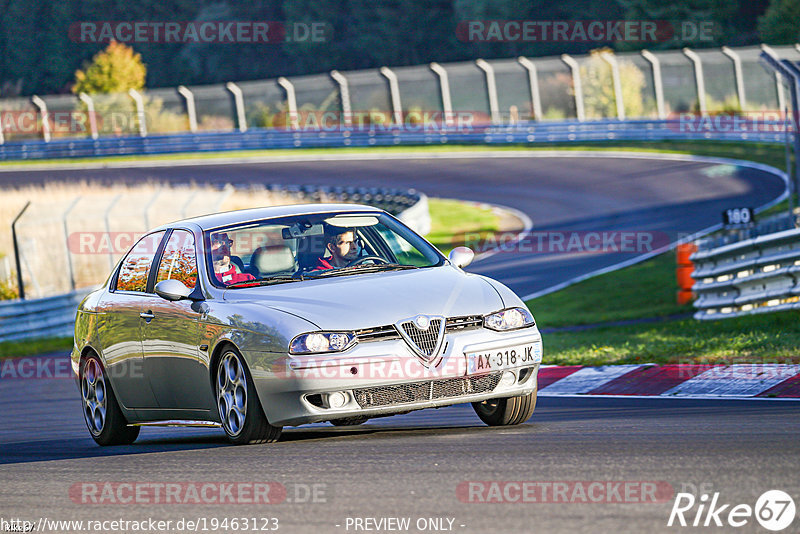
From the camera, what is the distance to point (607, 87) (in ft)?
159

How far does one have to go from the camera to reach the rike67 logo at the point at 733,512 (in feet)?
16.0

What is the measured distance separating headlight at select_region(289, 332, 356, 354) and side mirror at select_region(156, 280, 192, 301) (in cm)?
124

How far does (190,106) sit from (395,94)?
8.28 m

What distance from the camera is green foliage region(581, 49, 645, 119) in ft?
158

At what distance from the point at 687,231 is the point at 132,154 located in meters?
31.2

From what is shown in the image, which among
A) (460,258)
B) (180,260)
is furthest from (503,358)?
(180,260)

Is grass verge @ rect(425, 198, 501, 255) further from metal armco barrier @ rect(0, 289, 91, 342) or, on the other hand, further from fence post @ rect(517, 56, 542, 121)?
fence post @ rect(517, 56, 542, 121)

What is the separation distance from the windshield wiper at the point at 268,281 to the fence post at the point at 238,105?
43.4m

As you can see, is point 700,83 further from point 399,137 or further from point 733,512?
point 733,512

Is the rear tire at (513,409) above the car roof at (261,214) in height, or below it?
below

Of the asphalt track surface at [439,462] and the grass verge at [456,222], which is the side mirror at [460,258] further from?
the grass verge at [456,222]

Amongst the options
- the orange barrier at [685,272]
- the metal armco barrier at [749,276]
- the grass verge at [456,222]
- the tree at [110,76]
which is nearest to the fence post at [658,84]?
the grass verge at [456,222]

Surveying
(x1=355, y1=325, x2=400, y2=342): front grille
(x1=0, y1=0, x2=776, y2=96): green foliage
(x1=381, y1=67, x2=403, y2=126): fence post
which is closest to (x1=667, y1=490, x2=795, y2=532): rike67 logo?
(x1=355, y1=325, x2=400, y2=342): front grille

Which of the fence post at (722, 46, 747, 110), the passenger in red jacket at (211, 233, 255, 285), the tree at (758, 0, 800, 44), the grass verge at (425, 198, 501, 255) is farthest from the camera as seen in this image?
the tree at (758, 0, 800, 44)
